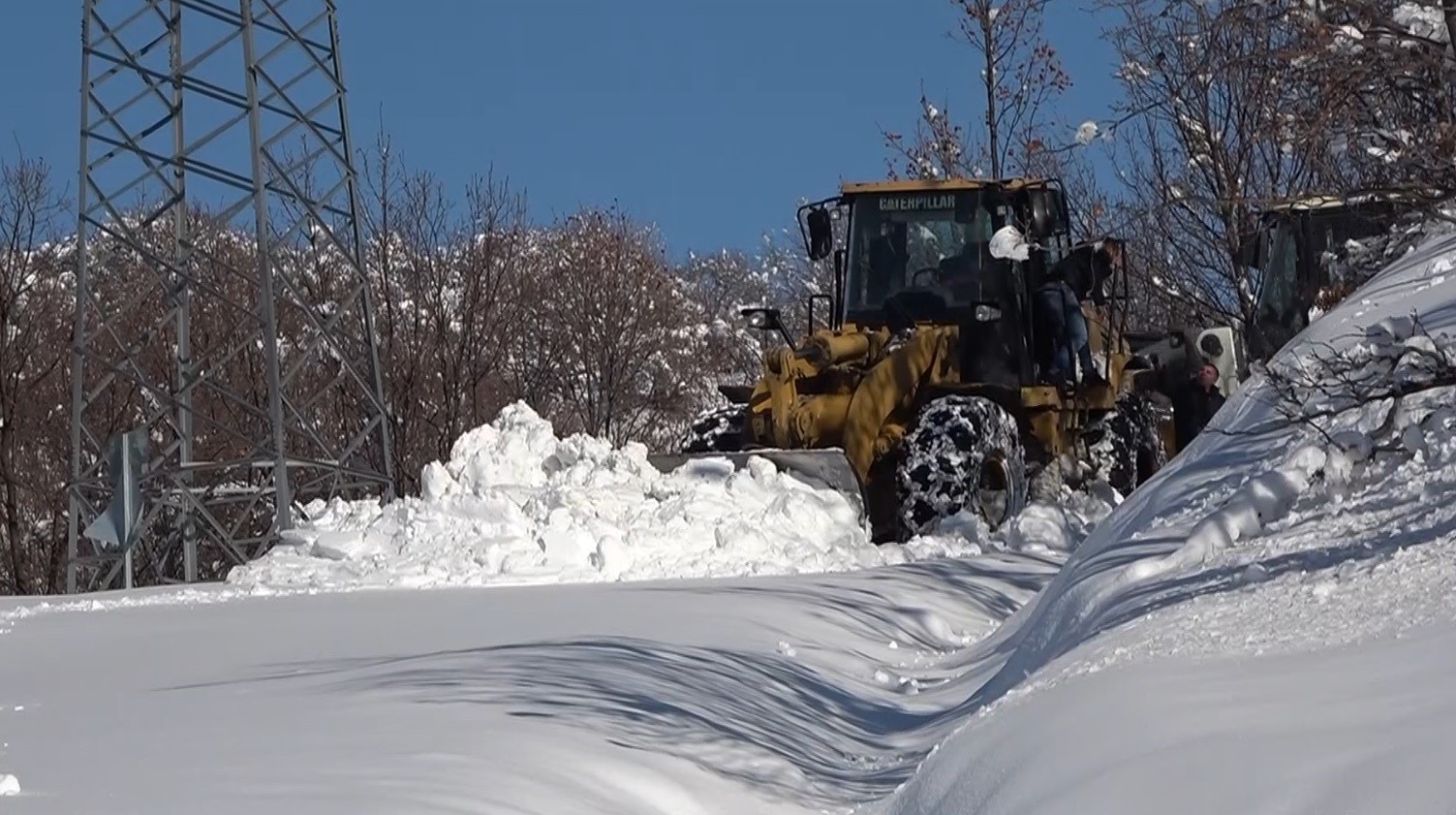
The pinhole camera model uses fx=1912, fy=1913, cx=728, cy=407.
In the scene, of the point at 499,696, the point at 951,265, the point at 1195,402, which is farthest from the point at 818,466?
the point at 499,696

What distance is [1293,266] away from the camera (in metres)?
16.9

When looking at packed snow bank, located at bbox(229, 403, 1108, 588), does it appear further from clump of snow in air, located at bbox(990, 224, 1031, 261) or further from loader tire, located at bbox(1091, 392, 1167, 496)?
clump of snow in air, located at bbox(990, 224, 1031, 261)

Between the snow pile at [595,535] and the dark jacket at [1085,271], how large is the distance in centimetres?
212

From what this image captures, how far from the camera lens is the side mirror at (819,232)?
549 inches

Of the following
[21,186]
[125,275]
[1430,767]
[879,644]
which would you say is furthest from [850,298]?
[125,275]

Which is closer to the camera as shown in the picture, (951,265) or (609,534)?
(609,534)

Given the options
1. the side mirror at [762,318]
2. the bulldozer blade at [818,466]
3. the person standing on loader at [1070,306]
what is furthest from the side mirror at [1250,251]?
the bulldozer blade at [818,466]

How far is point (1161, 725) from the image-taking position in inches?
174

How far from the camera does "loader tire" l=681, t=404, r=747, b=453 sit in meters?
15.5

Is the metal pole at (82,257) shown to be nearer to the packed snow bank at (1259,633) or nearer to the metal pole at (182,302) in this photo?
the metal pole at (182,302)

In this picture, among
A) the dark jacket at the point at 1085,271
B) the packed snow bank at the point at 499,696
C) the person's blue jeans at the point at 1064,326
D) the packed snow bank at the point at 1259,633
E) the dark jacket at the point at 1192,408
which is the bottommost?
the packed snow bank at the point at 499,696

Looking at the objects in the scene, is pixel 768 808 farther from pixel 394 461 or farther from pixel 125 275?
pixel 125 275

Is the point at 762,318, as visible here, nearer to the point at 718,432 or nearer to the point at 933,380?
the point at 933,380

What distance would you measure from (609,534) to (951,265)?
141 inches
